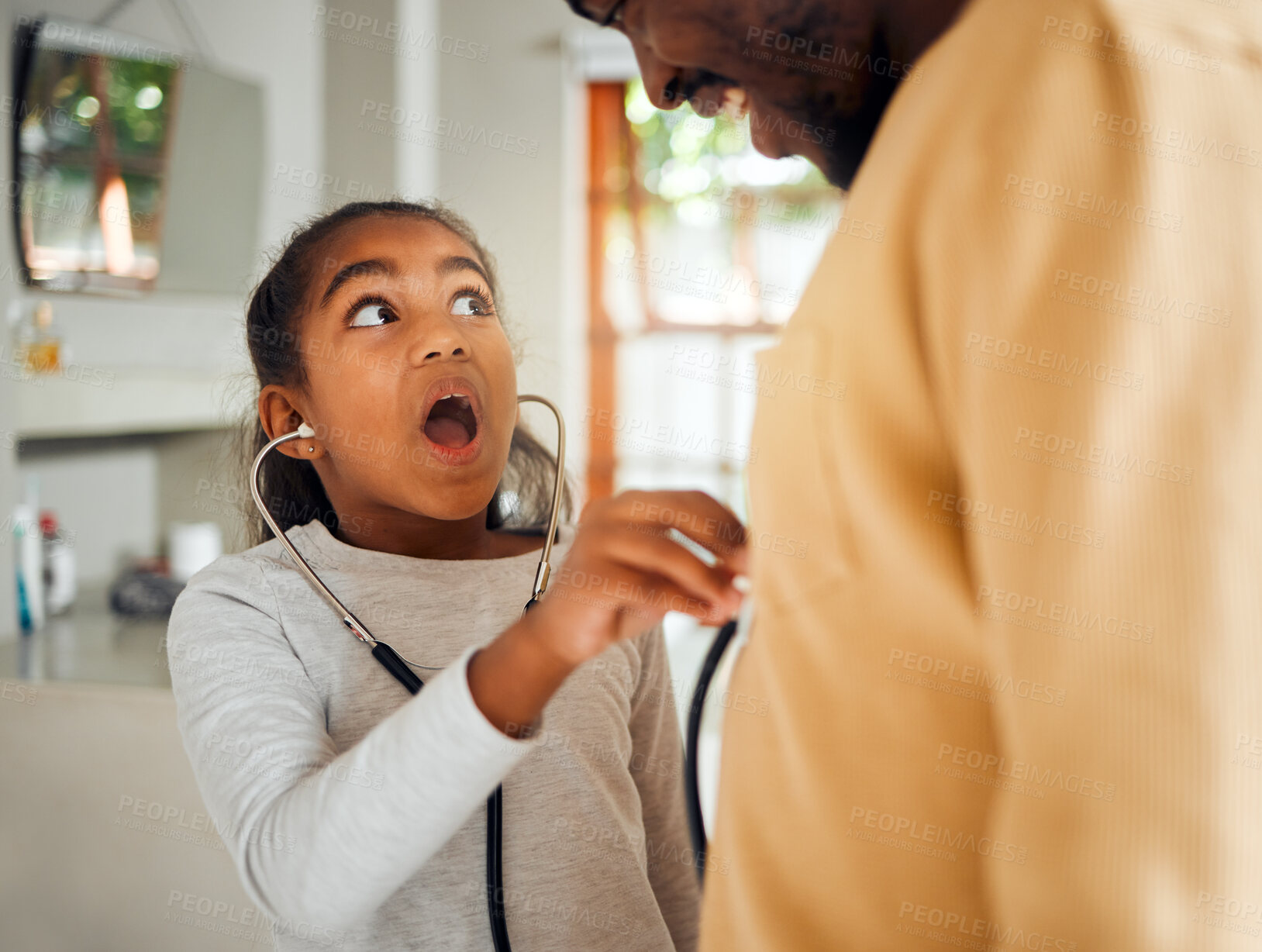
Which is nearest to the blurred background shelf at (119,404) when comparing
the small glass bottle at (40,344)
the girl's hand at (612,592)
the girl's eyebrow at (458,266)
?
the small glass bottle at (40,344)

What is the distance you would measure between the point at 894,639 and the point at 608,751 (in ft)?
1.23

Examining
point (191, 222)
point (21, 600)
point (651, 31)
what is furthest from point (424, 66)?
point (651, 31)

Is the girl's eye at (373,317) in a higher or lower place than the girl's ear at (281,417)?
higher

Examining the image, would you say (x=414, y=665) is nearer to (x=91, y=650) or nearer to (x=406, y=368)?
(x=406, y=368)

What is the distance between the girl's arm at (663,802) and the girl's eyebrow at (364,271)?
1.05ft

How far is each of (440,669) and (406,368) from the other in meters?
0.19

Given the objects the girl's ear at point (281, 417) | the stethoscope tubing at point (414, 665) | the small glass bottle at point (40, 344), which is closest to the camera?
the stethoscope tubing at point (414, 665)

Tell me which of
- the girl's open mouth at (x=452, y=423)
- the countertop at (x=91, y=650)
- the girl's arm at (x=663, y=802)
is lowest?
the countertop at (x=91, y=650)

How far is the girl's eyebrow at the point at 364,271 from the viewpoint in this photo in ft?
2.00

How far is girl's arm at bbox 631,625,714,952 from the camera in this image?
2.28 ft

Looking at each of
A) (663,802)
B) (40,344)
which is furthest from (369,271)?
(40,344)

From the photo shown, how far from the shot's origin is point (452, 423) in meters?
0.63

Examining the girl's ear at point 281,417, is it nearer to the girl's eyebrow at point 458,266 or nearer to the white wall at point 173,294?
the girl's eyebrow at point 458,266

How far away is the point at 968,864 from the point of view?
33 centimetres
